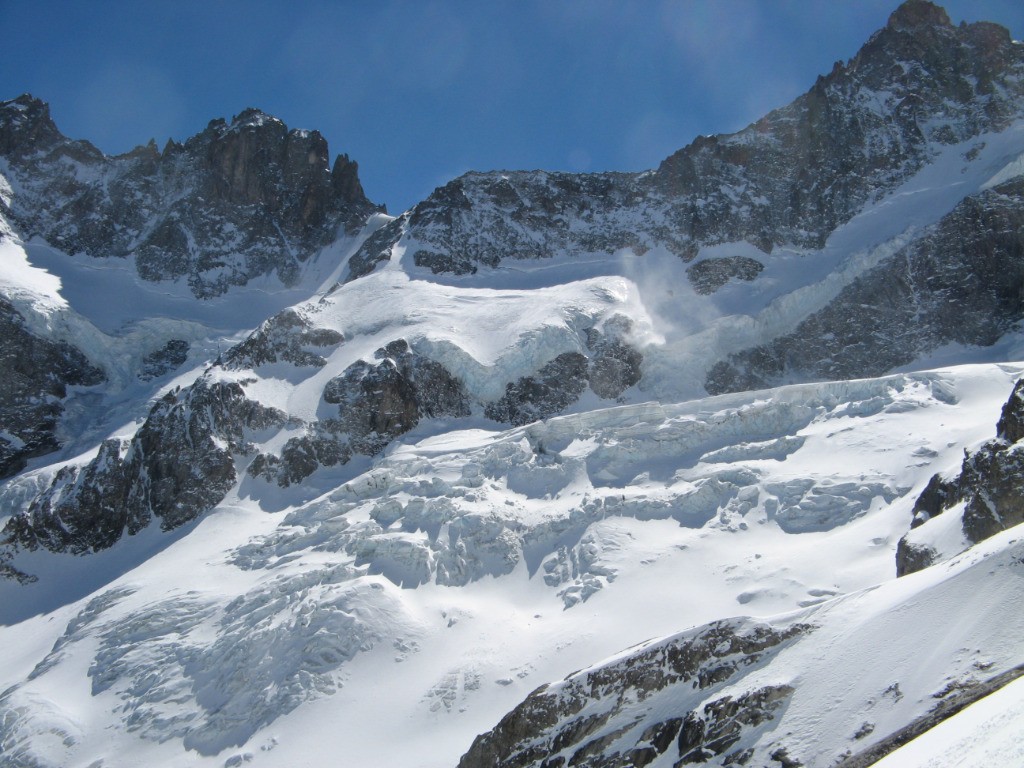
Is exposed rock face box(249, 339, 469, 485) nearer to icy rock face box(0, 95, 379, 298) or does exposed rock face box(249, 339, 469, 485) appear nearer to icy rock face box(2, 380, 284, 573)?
icy rock face box(2, 380, 284, 573)

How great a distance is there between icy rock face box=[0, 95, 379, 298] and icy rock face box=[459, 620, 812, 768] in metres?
84.4

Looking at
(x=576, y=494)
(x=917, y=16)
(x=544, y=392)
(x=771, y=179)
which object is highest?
(x=917, y=16)

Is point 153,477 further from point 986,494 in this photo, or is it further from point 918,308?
point 918,308

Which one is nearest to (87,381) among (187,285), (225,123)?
(187,285)

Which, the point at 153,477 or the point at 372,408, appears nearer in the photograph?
the point at 153,477

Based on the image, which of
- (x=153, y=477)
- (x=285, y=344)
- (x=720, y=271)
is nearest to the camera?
(x=153, y=477)

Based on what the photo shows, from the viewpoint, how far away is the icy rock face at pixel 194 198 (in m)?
106

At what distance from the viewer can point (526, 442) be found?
60188 millimetres

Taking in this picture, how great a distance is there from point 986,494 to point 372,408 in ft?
154

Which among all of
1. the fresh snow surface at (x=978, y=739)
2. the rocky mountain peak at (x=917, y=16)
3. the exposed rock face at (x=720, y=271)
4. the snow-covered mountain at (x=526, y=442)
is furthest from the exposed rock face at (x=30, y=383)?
the rocky mountain peak at (x=917, y=16)

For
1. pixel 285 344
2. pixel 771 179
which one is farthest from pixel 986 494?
pixel 771 179

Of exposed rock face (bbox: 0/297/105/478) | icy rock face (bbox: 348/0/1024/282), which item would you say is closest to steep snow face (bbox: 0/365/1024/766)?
exposed rock face (bbox: 0/297/105/478)

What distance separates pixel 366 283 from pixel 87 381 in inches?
1106

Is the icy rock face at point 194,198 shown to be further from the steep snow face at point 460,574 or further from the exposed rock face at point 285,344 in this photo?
the steep snow face at point 460,574
